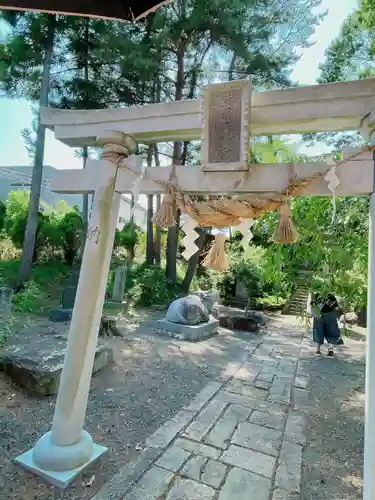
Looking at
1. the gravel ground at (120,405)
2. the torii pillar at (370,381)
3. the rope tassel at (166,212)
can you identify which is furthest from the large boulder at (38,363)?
the torii pillar at (370,381)

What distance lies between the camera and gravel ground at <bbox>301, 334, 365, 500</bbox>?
2.58 meters

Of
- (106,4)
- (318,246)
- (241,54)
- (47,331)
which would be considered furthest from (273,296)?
(106,4)

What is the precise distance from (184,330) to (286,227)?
5.24m

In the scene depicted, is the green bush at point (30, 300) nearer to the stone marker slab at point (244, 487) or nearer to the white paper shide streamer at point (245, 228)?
the stone marker slab at point (244, 487)

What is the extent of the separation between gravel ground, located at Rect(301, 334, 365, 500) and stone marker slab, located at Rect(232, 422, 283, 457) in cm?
28

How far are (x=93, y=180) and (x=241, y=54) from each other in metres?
8.98

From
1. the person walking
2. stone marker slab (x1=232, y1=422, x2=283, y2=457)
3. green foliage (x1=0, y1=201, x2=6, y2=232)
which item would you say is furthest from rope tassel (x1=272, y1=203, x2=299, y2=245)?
green foliage (x1=0, y1=201, x2=6, y2=232)

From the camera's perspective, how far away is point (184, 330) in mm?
7004

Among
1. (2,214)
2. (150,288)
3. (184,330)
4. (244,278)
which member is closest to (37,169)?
(150,288)

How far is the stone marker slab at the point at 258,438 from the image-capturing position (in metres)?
3.01

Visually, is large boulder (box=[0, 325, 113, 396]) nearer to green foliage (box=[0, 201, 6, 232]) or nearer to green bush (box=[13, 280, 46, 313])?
green bush (box=[13, 280, 46, 313])

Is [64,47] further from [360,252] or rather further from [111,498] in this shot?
[111,498]

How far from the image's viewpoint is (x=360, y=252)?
348 cm

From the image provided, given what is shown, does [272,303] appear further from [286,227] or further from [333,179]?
[333,179]
